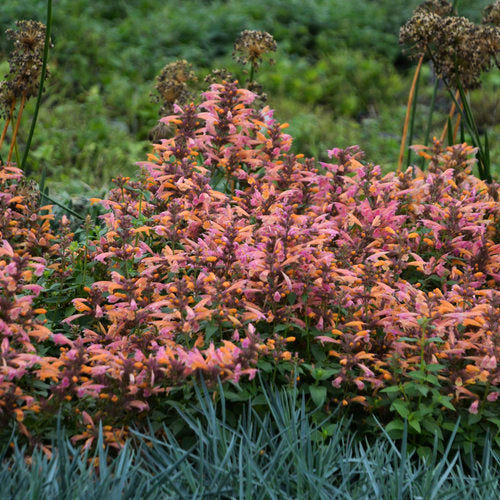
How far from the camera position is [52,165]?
5992 mm

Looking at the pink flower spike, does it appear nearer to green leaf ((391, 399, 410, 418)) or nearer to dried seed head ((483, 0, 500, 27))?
green leaf ((391, 399, 410, 418))

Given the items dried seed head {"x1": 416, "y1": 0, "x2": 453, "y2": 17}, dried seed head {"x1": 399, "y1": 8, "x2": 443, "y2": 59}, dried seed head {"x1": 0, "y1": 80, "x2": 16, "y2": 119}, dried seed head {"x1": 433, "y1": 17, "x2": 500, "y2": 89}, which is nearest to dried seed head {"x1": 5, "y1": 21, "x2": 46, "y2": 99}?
dried seed head {"x1": 0, "y1": 80, "x2": 16, "y2": 119}

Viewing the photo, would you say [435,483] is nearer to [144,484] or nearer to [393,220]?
[144,484]

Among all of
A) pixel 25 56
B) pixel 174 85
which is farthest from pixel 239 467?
pixel 174 85

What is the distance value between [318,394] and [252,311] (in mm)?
363

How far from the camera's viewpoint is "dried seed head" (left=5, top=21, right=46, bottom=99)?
3359 millimetres

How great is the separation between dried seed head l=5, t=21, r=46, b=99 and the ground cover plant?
41mm

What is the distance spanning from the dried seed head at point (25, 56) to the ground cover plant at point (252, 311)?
0.04 m

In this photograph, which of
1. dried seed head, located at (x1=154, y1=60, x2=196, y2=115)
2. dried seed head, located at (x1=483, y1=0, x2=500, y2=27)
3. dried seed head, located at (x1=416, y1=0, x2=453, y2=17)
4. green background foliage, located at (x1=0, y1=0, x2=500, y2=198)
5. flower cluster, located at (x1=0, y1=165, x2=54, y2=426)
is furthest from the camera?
green background foliage, located at (x1=0, y1=0, x2=500, y2=198)

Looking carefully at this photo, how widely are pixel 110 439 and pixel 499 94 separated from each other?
781 centimetres

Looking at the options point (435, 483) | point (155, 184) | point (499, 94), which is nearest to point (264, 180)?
point (155, 184)

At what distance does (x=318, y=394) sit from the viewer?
2305 mm

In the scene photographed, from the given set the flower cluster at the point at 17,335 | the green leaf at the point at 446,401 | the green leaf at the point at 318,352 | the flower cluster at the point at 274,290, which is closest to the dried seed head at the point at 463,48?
the flower cluster at the point at 274,290

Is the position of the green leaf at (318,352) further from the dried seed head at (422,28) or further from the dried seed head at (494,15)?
the dried seed head at (494,15)
